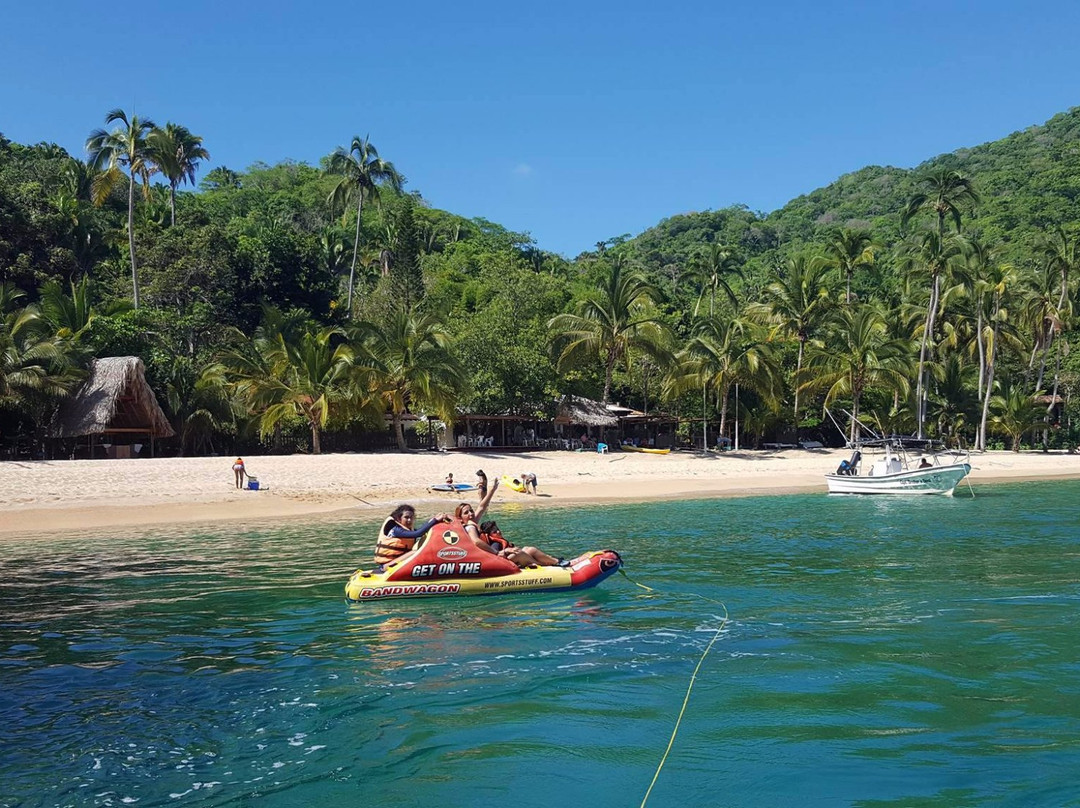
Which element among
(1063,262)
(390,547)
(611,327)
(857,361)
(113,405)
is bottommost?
(390,547)

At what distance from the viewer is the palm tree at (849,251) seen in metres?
56.8

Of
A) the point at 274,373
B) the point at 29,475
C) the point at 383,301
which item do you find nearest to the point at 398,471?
the point at 274,373

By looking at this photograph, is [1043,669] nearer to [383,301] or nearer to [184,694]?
[184,694]

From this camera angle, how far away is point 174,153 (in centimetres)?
4766

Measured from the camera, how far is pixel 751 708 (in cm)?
856

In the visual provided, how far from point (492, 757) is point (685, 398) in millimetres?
47841

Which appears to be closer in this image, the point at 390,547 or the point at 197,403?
the point at 390,547

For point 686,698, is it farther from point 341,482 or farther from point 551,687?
point 341,482

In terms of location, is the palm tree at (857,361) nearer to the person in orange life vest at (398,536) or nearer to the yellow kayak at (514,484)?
the yellow kayak at (514,484)

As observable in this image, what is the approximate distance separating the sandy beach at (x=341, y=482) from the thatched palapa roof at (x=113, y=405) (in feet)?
A: 10.5

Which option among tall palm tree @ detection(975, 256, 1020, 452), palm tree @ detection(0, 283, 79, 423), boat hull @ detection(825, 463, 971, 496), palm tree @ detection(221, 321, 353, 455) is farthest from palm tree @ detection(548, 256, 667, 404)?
palm tree @ detection(0, 283, 79, 423)

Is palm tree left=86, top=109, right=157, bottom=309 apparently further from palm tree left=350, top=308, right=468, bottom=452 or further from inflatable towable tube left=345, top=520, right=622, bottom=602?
inflatable towable tube left=345, top=520, right=622, bottom=602

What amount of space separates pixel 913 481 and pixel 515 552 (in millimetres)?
22107

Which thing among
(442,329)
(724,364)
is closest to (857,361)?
(724,364)
